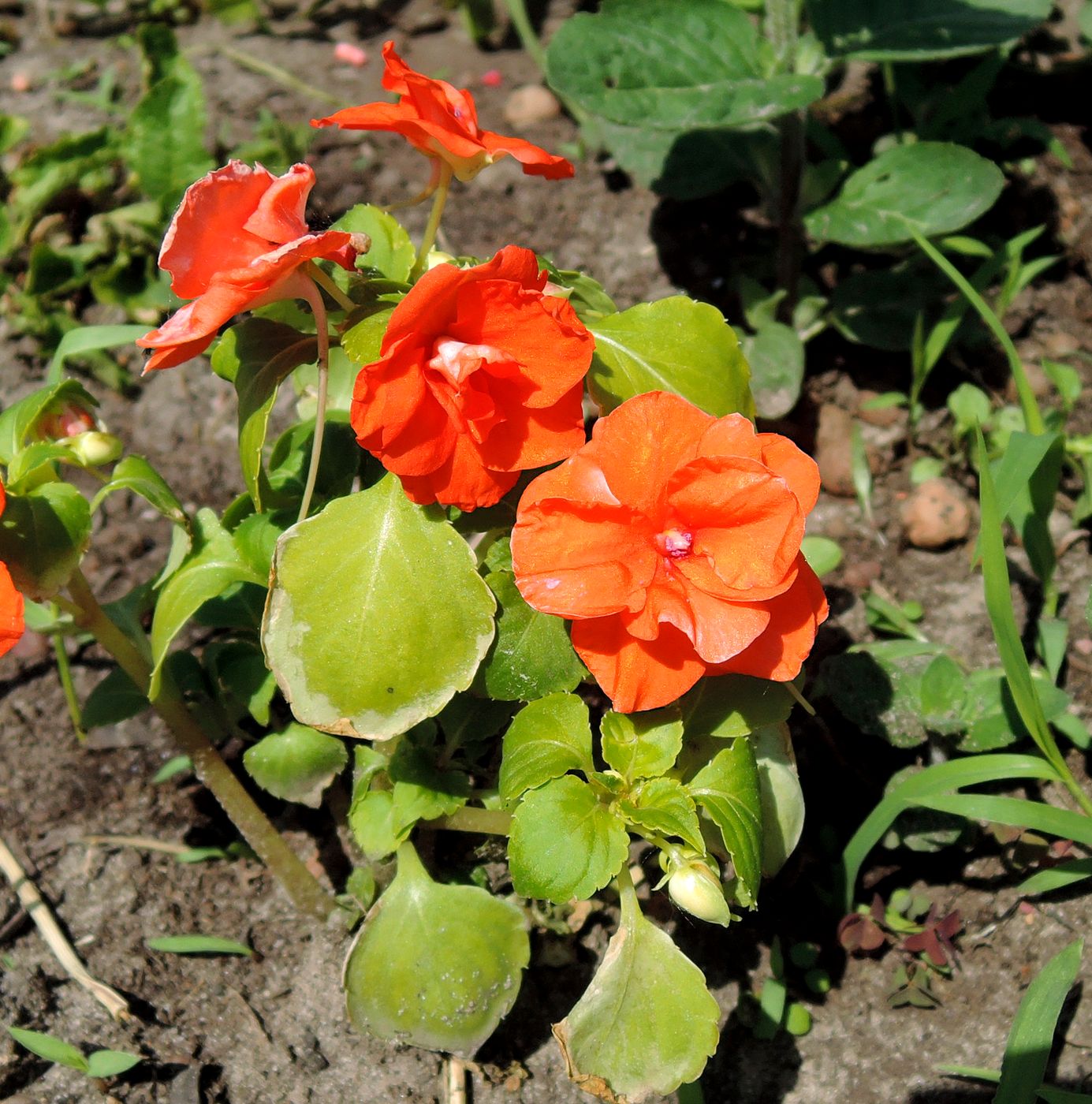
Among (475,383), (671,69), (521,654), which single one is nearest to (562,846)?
(521,654)

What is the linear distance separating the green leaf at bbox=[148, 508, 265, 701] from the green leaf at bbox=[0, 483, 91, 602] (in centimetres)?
16

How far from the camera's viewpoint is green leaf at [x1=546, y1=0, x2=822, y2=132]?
214cm

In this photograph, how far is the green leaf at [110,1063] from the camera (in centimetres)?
178

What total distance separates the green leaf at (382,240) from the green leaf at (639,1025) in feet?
3.28

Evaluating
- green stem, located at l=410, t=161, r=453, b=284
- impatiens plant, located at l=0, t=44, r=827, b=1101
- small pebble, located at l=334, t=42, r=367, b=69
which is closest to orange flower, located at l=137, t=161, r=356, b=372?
impatiens plant, located at l=0, t=44, r=827, b=1101

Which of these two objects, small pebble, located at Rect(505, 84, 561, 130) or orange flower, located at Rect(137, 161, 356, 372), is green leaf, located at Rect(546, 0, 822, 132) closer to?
small pebble, located at Rect(505, 84, 561, 130)

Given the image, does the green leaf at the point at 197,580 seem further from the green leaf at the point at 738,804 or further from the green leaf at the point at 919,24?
the green leaf at the point at 919,24

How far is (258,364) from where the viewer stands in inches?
57.7

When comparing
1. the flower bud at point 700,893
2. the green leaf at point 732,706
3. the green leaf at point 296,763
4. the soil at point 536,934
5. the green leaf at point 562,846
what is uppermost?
the green leaf at point 562,846

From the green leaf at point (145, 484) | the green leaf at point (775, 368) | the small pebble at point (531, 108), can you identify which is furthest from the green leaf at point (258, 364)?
the small pebble at point (531, 108)

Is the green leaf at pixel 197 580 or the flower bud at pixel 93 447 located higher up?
the flower bud at pixel 93 447

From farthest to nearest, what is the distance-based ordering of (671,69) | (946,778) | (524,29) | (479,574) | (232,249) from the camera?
(524,29)
(671,69)
(946,778)
(479,574)
(232,249)

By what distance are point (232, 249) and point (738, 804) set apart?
0.90 metres

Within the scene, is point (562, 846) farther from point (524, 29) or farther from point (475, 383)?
point (524, 29)
